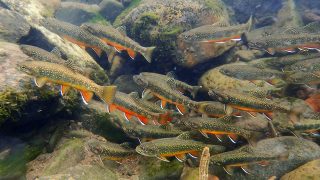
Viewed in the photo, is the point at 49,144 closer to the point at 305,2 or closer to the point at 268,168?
the point at 268,168

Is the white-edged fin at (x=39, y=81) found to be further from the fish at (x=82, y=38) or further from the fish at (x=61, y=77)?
the fish at (x=82, y=38)

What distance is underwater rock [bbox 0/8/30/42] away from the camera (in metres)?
8.29

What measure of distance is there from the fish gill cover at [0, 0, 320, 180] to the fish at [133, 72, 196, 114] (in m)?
0.03

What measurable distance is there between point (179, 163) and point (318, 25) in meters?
6.39

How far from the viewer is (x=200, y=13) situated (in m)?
10.1

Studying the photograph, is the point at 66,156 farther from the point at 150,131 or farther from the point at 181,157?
the point at 181,157

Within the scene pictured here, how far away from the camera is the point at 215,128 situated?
6074 mm

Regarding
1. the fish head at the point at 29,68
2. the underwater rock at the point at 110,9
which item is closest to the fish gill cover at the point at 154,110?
the fish head at the point at 29,68

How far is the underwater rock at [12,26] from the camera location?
8285 millimetres

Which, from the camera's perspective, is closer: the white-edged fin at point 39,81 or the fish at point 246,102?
the white-edged fin at point 39,81

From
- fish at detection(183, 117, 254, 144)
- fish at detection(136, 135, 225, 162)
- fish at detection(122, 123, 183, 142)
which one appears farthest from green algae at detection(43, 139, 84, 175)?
fish at detection(183, 117, 254, 144)

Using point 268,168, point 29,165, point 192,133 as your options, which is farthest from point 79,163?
point 268,168

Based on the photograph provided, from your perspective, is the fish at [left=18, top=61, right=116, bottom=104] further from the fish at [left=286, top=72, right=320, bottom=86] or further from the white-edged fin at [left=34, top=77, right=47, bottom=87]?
the fish at [left=286, top=72, right=320, bottom=86]

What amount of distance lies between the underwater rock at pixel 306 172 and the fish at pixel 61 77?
379cm
